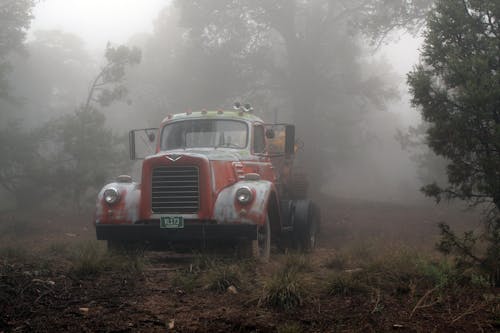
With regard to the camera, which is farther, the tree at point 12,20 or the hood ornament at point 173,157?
the tree at point 12,20

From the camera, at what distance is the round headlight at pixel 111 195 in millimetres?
8289

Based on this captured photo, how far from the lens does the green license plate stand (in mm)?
7941

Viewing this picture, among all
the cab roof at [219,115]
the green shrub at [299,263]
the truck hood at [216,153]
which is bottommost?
the green shrub at [299,263]

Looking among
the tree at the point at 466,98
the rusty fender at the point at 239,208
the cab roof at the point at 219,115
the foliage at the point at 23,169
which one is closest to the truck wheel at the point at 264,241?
the rusty fender at the point at 239,208

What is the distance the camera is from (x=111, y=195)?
834 centimetres

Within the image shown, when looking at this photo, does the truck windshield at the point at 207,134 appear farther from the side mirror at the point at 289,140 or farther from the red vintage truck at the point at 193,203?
the side mirror at the point at 289,140

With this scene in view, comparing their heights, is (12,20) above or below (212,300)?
above

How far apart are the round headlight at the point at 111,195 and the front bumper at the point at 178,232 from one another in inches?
15.2

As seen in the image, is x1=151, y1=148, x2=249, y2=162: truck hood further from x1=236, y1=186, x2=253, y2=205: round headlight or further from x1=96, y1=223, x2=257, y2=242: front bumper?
x1=96, y1=223, x2=257, y2=242: front bumper

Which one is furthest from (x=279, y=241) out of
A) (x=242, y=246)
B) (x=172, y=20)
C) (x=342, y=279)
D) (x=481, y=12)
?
(x=172, y=20)

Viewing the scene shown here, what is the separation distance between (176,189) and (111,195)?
1.07 meters

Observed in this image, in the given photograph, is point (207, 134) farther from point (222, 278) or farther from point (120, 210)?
point (222, 278)

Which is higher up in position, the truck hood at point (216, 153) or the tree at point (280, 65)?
the tree at point (280, 65)

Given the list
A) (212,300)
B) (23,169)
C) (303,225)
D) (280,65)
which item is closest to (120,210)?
(212,300)
